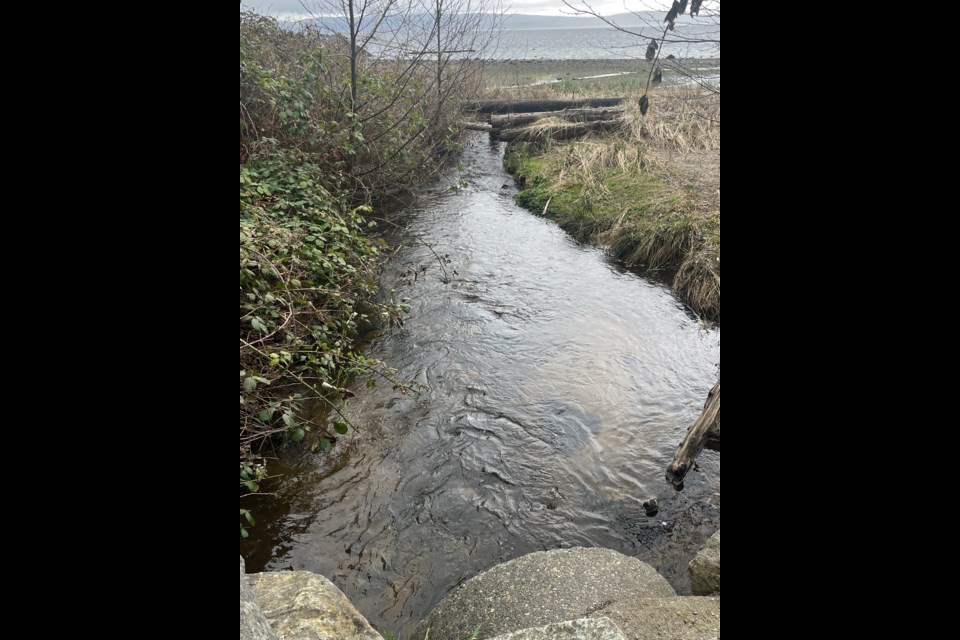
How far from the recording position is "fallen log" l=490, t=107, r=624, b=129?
14719 millimetres

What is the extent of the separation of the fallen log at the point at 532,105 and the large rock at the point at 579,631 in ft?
50.1

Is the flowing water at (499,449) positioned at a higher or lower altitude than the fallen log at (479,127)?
lower

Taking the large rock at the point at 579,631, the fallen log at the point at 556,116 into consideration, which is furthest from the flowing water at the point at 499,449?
the fallen log at the point at 556,116

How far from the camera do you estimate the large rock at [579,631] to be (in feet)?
6.68

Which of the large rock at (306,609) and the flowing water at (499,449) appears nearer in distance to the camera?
the large rock at (306,609)

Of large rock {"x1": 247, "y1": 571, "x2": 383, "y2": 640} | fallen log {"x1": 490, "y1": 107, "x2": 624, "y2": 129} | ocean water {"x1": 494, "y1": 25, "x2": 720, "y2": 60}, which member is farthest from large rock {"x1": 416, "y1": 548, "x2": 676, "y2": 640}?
fallen log {"x1": 490, "y1": 107, "x2": 624, "y2": 129}

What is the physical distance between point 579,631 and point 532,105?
51.3 ft

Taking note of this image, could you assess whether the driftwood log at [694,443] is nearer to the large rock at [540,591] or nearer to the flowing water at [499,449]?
the flowing water at [499,449]

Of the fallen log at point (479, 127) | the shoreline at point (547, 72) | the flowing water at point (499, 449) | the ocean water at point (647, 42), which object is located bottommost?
the flowing water at point (499, 449)

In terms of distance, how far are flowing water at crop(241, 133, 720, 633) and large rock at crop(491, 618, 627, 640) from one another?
1488 mm
